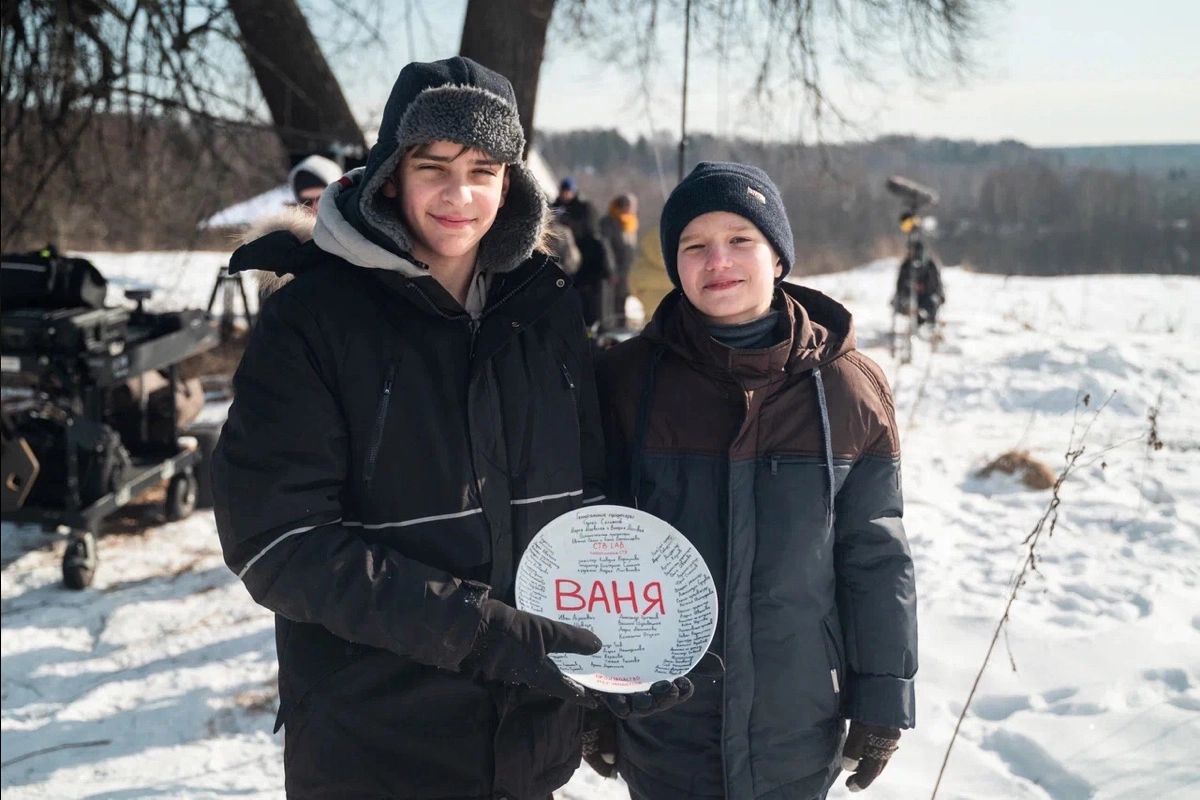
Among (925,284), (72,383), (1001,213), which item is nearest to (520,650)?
(72,383)

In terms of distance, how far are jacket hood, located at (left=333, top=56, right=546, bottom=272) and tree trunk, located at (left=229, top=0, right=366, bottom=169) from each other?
15.8 ft

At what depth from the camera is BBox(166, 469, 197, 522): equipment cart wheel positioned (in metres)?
5.13

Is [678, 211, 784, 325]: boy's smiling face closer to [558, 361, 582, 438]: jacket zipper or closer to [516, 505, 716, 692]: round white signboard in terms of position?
[558, 361, 582, 438]: jacket zipper

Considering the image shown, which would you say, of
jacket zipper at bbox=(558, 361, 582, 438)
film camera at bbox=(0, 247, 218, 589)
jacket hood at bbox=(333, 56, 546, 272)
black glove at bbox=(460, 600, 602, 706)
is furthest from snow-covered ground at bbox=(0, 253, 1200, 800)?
jacket hood at bbox=(333, 56, 546, 272)

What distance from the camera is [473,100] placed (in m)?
1.52

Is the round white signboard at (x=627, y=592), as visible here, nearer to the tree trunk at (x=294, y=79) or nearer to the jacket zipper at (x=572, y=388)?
the jacket zipper at (x=572, y=388)

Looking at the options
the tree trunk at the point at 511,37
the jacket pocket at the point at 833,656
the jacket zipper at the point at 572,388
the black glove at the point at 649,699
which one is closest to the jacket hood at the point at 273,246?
the jacket zipper at the point at 572,388

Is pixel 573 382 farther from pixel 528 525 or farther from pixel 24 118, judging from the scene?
pixel 24 118

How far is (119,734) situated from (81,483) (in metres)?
1.65

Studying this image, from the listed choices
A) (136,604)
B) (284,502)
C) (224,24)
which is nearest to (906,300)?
(224,24)

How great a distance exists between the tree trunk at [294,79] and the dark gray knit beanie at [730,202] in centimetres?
475

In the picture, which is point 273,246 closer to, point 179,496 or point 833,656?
point 833,656

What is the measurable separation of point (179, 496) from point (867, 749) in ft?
14.7

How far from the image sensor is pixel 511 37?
216 inches
